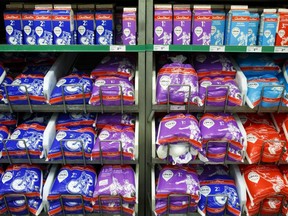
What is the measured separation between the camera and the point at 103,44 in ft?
5.67

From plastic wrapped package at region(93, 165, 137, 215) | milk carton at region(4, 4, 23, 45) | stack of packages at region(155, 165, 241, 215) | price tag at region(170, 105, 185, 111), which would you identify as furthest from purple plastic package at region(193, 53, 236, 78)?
milk carton at region(4, 4, 23, 45)

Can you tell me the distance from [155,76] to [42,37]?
2.33 ft

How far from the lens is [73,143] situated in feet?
6.01

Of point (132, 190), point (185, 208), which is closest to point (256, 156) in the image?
point (185, 208)

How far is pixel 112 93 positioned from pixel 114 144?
0.31m

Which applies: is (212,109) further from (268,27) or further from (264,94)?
(268,27)

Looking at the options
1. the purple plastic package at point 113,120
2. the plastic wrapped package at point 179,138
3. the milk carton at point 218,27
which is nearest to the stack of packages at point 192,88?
the plastic wrapped package at point 179,138

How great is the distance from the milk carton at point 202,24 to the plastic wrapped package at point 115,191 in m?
0.96

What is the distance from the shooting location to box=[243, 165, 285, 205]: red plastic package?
1817 millimetres

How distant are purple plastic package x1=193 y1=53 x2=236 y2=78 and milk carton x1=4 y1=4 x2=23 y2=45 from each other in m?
1.12

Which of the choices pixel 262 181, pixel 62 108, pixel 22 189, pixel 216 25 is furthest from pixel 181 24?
pixel 22 189

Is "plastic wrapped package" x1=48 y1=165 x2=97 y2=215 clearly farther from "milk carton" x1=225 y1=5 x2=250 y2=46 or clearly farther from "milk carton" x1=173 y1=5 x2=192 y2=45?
"milk carton" x1=225 y1=5 x2=250 y2=46

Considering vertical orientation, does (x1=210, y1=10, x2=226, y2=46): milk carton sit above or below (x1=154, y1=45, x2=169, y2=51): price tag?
above

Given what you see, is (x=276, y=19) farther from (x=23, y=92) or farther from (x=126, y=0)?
→ (x=23, y=92)
